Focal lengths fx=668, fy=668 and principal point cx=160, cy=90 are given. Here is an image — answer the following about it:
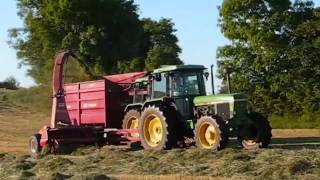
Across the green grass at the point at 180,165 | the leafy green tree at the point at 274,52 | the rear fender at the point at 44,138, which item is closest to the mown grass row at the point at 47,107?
the leafy green tree at the point at 274,52

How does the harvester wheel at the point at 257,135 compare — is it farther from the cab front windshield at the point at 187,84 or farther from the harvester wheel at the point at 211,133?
the cab front windshield at the point at 187,84

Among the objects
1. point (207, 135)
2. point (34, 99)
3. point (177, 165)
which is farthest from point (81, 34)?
point (177, 165)

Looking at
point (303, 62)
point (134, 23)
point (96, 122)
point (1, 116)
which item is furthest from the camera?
point (134, 23)

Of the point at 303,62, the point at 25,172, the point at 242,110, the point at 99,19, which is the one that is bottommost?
the point at 25,172

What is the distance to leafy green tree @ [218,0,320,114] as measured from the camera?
33.9 m

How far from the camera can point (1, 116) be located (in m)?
39.2

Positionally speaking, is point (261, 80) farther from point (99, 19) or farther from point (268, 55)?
point (99, 19)

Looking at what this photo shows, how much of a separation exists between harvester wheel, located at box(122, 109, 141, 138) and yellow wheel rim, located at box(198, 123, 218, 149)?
3.08 metres

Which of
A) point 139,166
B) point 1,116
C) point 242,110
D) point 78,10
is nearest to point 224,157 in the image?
point 139,166

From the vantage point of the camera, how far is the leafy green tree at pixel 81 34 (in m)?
42.4

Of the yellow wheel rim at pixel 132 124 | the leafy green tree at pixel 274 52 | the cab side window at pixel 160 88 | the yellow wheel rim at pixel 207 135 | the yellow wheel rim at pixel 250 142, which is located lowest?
the yellow wheel rim at pixel 250 142

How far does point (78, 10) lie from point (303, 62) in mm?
15886

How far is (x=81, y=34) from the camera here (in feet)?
139

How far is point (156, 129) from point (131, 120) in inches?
62.6
